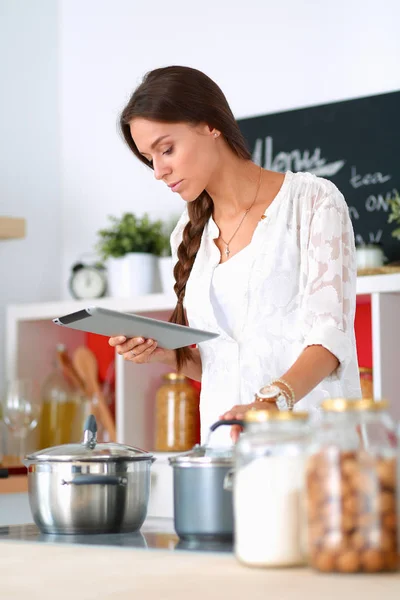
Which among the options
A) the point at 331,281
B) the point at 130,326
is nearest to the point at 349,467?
the point at 130,326

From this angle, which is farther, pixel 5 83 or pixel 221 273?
pixel 5 83

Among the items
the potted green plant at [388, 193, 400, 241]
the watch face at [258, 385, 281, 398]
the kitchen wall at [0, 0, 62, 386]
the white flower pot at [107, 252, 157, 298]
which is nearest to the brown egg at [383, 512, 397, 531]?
the watch face at [258, 385, 281, 398]

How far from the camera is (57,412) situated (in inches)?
147

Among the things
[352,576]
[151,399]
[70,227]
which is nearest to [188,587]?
Answer: [352,576]

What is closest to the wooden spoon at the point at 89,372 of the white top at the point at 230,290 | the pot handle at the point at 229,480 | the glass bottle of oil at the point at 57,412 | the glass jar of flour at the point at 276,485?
the glass bottle of oil at the point at 57,412

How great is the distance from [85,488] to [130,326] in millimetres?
285

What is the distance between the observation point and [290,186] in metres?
1.96

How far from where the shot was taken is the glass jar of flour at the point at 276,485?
99 centimetres

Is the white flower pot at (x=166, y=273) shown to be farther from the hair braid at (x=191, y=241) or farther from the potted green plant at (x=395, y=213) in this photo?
the hair braid at (x=191, y=241)

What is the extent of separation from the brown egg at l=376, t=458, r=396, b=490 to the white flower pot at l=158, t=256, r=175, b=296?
248 centimetres

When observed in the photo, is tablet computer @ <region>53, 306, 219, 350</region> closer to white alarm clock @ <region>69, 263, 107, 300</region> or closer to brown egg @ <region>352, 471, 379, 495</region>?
brown egg @ <region>352, 471, 379, 495</region>

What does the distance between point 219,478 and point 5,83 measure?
303 centimetres

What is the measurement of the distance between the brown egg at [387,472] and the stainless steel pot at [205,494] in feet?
1.17

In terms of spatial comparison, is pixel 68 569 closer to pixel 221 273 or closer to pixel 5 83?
pixel 221 273
